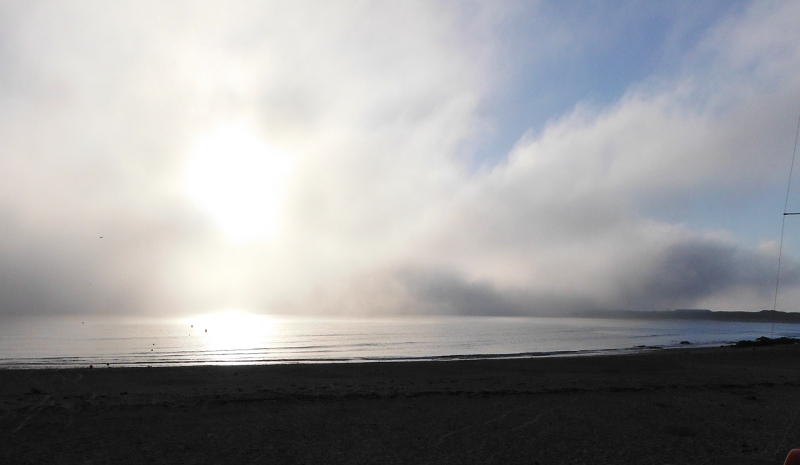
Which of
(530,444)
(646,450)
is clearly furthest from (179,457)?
(646,450)

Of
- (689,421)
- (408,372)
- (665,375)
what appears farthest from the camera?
(408,372)

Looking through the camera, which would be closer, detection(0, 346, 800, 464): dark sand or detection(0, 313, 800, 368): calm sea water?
detection(0, 346, 800, 464): dark sand

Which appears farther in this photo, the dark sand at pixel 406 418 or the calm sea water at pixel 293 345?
the calm sea water at pixel 293 345

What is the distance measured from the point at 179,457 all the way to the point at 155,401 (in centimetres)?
719

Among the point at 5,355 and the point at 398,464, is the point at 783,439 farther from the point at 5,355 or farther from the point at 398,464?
the point at 5,355

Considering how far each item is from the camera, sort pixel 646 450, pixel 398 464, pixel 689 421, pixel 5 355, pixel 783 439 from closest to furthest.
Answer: pixel 398 464, pixel 646 450, pixel 783 439, pixel 689 421, pixel 5 355

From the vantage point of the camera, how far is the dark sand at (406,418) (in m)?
9.37

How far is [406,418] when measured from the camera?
41.4ft

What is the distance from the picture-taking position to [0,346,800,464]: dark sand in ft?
30.7

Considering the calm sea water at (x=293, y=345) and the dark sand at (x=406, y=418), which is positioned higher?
the dark sand at (x=406, y=418)

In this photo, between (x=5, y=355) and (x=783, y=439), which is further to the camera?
(x=5, y=355)

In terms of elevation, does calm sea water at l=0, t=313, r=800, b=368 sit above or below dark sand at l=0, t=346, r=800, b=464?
below

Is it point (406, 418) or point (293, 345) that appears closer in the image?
point (406, 418)

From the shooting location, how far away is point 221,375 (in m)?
22.9
